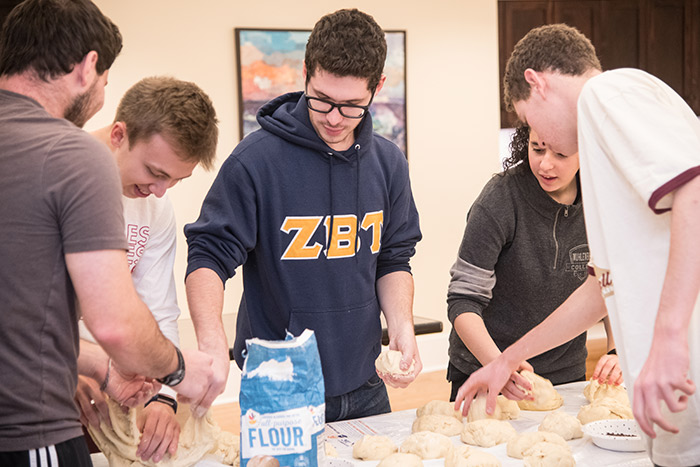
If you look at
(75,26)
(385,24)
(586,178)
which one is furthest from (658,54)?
(75,26)

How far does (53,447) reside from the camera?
1160 millimetres

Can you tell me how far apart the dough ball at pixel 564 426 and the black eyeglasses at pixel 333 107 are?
2.93 ft

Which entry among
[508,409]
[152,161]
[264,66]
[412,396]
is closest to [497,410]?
[508,409]

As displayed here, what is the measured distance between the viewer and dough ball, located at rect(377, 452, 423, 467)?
1.52 metres

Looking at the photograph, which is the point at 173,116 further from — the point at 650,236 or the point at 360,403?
the point at 650,236

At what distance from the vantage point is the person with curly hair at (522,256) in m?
2.18

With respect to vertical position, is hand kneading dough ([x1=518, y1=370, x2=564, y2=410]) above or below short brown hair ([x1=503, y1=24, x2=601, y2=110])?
below

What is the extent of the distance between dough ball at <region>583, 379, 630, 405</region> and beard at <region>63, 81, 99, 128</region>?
1498 millimetres

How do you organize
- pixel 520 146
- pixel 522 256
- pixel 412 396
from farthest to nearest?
pixel 412 396 → pixel 520 146 → pixel 522 256

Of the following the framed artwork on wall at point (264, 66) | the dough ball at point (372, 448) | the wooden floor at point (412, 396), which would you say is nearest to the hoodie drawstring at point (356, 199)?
the dough ball at point (372, 448)

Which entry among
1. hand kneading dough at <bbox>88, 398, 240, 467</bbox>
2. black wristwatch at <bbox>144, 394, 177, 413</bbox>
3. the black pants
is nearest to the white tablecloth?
hand kneading dough at <bbox>88, 398, 240, 467</bbox>

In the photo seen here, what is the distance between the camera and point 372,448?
1.65 m

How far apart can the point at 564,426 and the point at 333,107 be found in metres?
0.96

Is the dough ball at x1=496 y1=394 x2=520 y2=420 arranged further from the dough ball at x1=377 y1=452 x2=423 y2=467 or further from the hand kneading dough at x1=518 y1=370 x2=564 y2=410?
the dough ball at x1=377 y1=452 x2=423 y2=467
